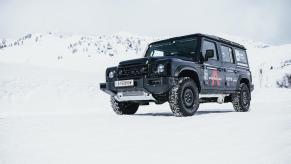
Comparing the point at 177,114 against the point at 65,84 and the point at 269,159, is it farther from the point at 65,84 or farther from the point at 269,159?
the point at 65,84

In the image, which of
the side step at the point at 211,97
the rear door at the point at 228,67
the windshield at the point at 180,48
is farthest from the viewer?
the rear door at the point at 228,67

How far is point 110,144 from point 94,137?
0.49m

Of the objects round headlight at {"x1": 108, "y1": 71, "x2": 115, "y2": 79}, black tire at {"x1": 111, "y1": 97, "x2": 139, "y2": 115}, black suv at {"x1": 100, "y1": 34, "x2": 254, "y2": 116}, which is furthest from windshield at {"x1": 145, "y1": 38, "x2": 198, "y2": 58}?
black tire at {"x1": 111, "y1": 97, "x2": 139, "y2": 115}

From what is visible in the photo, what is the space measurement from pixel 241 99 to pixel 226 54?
1253 millimetres

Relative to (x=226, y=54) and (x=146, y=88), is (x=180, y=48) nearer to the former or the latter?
(x=146, y=88)

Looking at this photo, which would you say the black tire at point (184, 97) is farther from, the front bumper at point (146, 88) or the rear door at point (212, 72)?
the rear door at point (212, 72)

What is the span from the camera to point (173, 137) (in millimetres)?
3734

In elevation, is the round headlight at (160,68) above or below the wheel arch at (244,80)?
above

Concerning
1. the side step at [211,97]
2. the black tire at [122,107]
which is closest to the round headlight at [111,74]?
the black tire at [122,107]

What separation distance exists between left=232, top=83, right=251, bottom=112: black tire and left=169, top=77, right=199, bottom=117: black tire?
2.14 metres

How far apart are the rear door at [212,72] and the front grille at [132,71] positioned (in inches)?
59.7

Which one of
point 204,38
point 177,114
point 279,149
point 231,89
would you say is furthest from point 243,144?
point 231,89

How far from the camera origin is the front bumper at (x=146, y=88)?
20.5 feet

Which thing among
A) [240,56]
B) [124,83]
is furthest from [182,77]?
[240,56]
